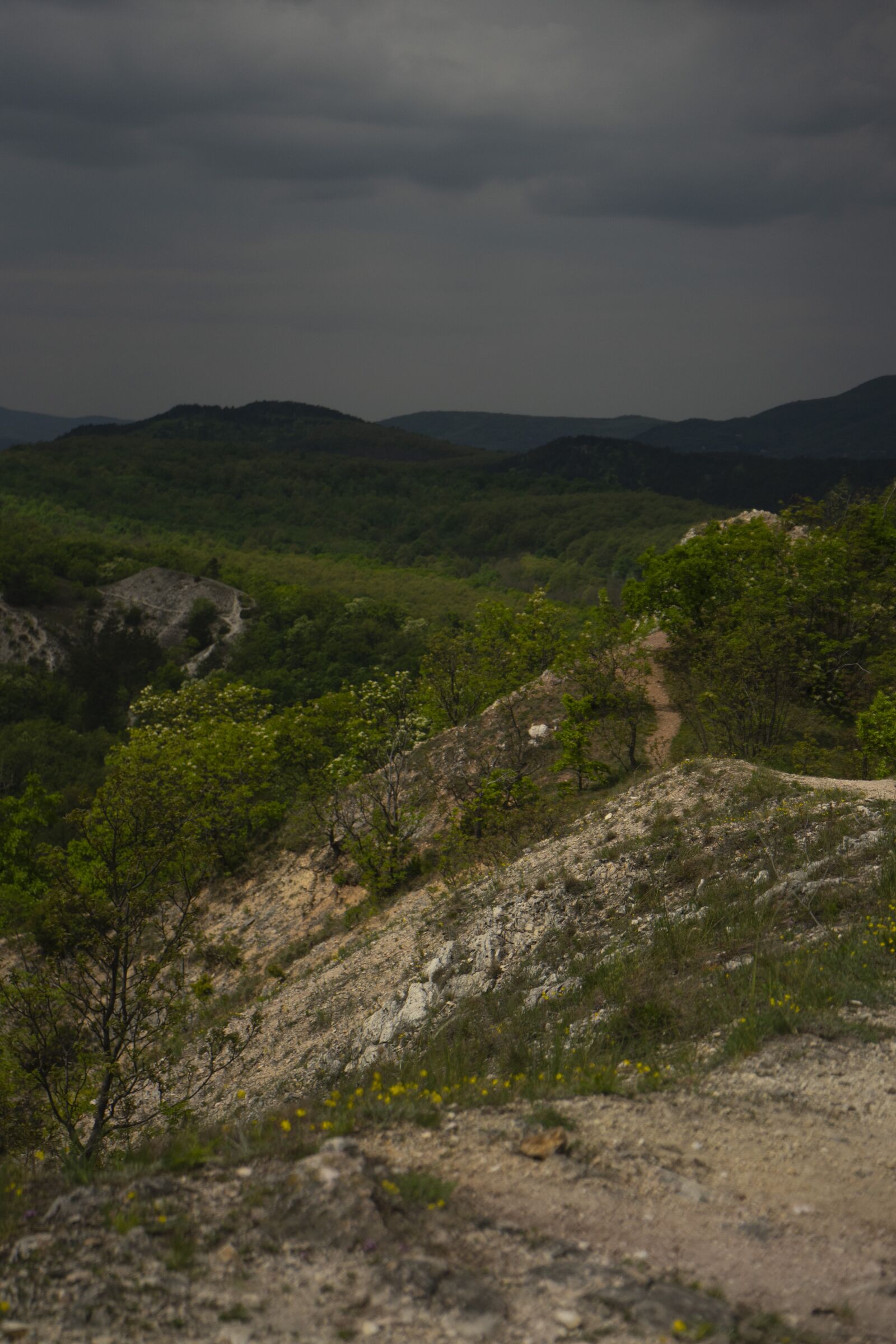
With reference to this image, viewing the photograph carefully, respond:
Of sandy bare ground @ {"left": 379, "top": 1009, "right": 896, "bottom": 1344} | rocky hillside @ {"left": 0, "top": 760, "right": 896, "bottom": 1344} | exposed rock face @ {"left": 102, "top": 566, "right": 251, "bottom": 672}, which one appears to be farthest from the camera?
exposed rock face @ {"left": 102, "top": 566, "right": 251, "bottom": 672}

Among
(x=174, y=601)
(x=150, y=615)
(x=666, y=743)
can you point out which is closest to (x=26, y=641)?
(x=150, y=615)

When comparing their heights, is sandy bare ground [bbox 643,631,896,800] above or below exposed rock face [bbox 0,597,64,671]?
Result: below

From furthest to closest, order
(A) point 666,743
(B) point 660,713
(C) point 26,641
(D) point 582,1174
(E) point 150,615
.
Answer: (E) point 150,615
(C) point 26,641
(B) point 660,713
(A) point 666,743
(D) point 582,1174

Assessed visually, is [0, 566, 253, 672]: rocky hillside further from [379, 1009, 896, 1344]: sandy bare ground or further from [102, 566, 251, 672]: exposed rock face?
[379, 1009, 896, 1344]: sandy bare ground

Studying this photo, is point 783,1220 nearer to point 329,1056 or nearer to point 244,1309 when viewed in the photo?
point 244,1309

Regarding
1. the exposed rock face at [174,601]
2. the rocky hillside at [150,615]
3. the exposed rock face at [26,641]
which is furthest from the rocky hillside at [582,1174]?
the exposed rock face at [174,601]

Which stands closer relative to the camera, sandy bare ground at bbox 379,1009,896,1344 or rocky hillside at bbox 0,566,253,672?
sandy bare ground at bbox 379,1009,896,1344

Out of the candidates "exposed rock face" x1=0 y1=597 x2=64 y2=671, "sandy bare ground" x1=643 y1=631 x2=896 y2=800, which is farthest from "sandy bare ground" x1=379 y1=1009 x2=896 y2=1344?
"exposed rock face" x1=0 y1=597 x2=64 y2=671

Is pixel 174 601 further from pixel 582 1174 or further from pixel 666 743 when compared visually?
pixel 582 1174

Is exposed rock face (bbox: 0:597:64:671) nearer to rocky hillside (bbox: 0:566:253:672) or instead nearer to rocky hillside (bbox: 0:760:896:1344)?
rocky hillside (bbox: 0:566:253:672)

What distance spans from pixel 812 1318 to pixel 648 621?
2899 centimetres

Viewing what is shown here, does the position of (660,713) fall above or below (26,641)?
below

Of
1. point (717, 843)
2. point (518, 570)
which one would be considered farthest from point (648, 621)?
point (518, 570)

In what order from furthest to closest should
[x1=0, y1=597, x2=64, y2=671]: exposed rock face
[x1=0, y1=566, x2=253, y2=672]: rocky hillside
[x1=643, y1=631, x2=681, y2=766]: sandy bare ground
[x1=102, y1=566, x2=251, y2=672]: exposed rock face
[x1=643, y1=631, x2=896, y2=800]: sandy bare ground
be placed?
[x1=102, y1=566, x2=251, y2=672]: exposed rock face
[x1=0, y1=566, x2=253, y2=672]: rocky hillside
[x1=0, y1=597, x2=64, y2=671]: exposed rock face
[x1=643, y1=631, x2=681, y2=766]: sandy bare ground
[x1=643, y1=631, x2=896, y2=800]: sandy bare ground
